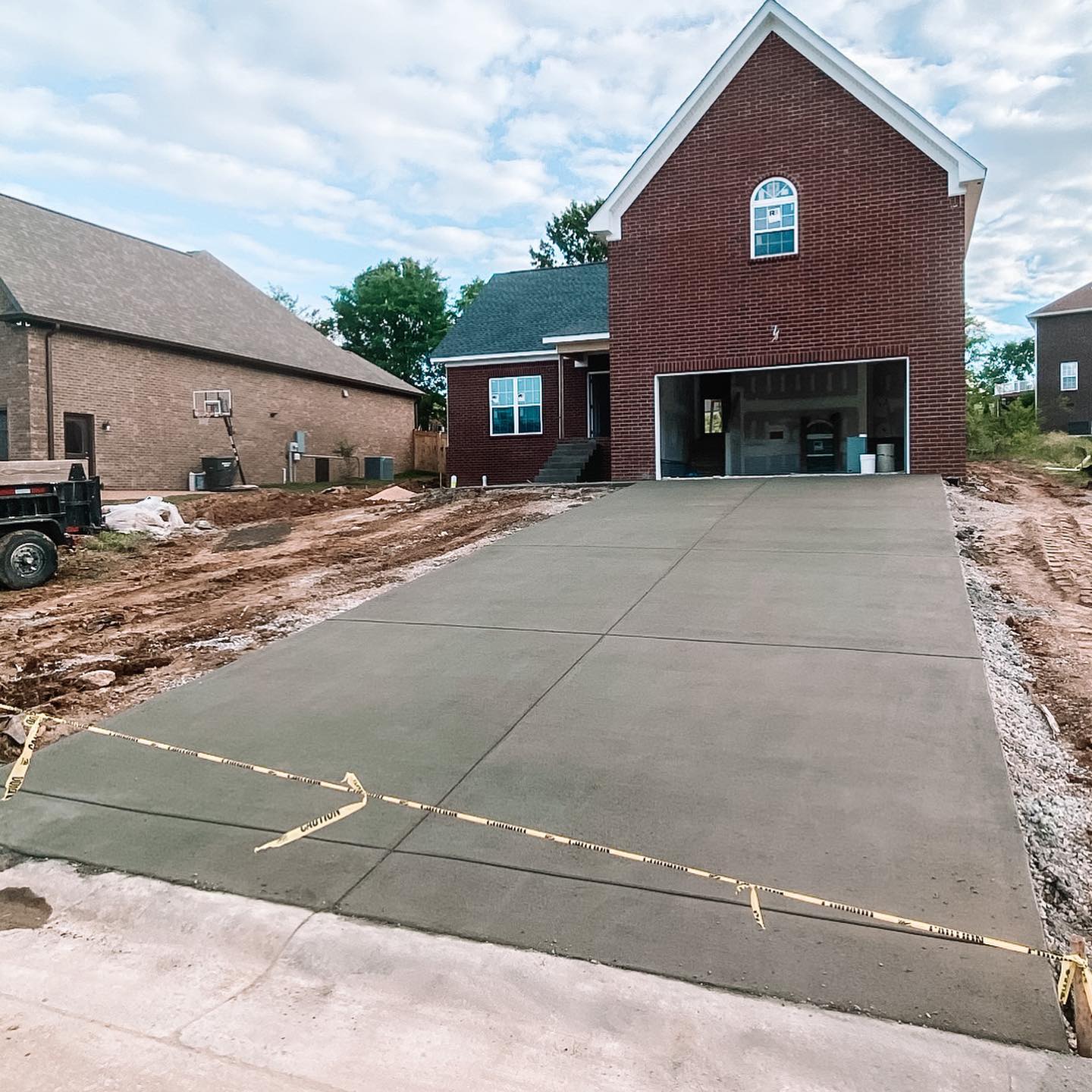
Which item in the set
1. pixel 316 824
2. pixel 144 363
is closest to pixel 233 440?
pixel 144 363

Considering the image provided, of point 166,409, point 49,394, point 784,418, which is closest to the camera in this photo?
point 49,394

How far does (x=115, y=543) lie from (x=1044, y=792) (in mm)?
13304

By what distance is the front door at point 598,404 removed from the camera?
72.2ft

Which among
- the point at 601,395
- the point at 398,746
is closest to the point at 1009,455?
the point at 601,395

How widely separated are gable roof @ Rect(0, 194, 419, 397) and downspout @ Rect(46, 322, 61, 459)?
0.54 metres

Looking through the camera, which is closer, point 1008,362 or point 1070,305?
point 1070,305

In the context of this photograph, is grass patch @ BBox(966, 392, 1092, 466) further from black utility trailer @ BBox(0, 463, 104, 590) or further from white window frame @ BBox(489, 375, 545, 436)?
black utility trailer @ BBox(0, 463, 104, 590)

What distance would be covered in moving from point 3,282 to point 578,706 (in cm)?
2104

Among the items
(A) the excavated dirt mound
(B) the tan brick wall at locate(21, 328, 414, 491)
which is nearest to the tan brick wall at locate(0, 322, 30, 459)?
(B) the tan brick wall at locate(21, 328, 414, 491)

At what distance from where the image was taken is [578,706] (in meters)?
5.71

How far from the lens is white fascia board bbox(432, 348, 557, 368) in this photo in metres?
22.3

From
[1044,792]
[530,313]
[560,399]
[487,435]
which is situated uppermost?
[530,313]

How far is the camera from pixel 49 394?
21172mm

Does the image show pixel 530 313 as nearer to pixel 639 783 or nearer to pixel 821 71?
pixel 821 71
